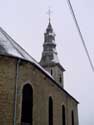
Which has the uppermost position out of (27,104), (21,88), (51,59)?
(51,59)

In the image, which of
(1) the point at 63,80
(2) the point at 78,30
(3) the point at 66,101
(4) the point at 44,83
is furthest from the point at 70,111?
(2) the point at 78,30

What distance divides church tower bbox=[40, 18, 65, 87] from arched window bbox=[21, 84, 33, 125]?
13.4 m

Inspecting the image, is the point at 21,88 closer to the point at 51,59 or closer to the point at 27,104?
the point at 27,104

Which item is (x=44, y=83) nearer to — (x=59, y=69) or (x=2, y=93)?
(x=2, y=93)

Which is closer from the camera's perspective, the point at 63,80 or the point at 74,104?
the point at 74,104

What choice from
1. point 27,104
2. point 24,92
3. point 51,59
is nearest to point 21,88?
point 24,92

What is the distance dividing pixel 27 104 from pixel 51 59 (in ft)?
51.3

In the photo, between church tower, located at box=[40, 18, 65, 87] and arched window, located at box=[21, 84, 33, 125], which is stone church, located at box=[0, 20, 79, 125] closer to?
arched window, located at box=[21, 84, 33, 125]

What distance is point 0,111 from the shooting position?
12359 millimetres

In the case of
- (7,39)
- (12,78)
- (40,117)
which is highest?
(7,39)

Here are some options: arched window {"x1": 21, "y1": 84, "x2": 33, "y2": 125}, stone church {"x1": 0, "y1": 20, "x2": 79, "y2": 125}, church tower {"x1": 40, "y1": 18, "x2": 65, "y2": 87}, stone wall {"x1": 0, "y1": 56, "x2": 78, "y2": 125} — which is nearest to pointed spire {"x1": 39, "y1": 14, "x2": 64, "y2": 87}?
church tower {"x1": 40, "y1": 18, "x2": 65, "y2": 87}

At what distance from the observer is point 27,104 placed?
45.6ft

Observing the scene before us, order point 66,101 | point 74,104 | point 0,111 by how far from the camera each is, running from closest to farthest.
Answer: point 0,111, point 66,101, point 74,104

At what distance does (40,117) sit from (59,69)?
48.5 ft
